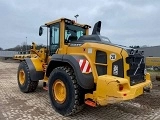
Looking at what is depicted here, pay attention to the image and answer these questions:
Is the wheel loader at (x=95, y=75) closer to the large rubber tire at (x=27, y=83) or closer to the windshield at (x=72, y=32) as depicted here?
the windshield at (x=72, y=32)

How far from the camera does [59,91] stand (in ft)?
20.0

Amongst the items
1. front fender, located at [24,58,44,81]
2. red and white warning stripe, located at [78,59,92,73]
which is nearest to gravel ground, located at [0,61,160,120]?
front fender, located at [24,58,44,81]

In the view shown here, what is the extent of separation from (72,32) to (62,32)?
437 mm

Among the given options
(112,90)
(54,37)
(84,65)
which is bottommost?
(112,90)

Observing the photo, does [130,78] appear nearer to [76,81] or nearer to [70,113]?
[76,81]

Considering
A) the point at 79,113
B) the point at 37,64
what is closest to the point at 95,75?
the point at 79,113

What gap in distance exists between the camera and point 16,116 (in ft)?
18.2

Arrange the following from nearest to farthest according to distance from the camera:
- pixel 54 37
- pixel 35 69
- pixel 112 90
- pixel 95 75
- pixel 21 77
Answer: pixel 112 90 → pixel 95 75 → pixel 54 37 → pixel 35 69 → pixel 21 77

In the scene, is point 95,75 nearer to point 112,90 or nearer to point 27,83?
point 112,90

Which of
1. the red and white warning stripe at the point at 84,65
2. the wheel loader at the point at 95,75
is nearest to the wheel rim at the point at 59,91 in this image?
the wheel loader at the point at 95,75

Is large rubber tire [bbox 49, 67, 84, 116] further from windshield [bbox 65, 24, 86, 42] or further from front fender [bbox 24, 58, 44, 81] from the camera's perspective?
front fender [bbox 24, 58, 44, 81]

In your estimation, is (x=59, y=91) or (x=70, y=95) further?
(x=59, y=91)

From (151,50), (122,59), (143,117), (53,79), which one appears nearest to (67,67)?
(53,79)

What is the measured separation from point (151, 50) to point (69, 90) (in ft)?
106
